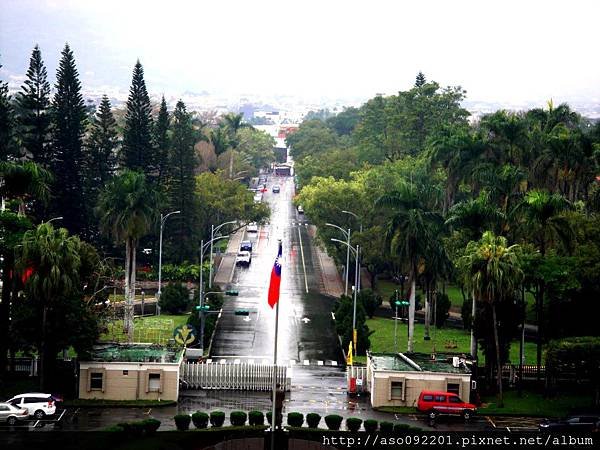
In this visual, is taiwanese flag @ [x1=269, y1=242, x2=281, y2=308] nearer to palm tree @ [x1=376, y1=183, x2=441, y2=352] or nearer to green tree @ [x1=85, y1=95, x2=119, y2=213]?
palm tree @ [x1=376, y1=183, x2=441, y2=352]

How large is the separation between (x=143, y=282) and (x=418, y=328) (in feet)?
92.7

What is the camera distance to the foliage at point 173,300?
95625 mm

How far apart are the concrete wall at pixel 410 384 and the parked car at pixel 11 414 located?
1770 cm

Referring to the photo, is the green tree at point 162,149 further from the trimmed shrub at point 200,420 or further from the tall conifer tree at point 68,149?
the trimmed shrub at point 200,420

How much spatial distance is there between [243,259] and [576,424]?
69964 millimetres

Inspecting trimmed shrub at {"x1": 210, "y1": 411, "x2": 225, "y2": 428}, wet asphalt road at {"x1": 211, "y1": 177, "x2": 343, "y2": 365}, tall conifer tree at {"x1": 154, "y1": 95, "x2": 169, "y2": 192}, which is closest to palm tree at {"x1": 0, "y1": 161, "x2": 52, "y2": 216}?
wet asphalt road at {"x1": 211, "y1": 177, "x2": 343, "y2": 365}

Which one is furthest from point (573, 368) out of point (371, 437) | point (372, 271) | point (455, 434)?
point (372, 271)

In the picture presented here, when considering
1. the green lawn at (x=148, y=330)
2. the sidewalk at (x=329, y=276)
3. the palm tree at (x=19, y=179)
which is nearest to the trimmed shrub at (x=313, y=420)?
the green lawn at (x=148, y=330)

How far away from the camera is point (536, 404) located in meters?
65.1

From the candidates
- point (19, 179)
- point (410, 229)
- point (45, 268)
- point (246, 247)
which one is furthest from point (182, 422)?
point (246, 247)

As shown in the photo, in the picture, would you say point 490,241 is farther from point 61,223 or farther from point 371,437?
point 61,223

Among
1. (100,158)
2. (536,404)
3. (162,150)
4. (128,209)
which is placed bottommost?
(536,404)

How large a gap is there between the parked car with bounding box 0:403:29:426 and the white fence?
11813mm

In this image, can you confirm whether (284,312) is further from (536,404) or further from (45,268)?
(45,268)
